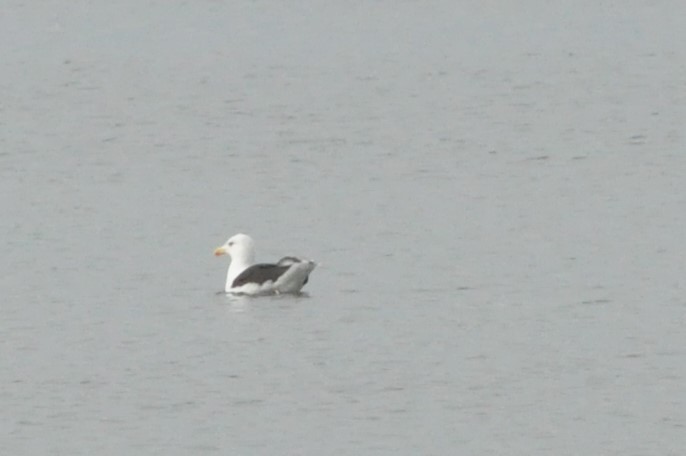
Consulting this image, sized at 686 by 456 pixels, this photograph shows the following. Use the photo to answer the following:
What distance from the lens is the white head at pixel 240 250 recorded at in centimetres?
2591

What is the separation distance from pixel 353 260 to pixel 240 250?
5.31ft

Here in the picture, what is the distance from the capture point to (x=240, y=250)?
25969 millimetres

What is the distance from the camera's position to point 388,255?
27.0 m

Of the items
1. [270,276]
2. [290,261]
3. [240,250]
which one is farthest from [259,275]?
[240,250]

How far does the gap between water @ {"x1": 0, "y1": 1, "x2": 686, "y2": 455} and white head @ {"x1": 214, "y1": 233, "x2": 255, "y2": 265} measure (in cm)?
42

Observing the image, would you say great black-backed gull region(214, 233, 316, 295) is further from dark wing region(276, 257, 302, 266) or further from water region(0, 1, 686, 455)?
water region(0, 1, 686, 455)

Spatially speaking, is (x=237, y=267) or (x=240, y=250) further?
(x=240, y=250)

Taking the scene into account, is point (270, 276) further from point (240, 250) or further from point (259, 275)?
point (240, 250)

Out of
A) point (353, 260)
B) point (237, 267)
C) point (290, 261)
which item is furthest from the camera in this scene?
point (353, 260)

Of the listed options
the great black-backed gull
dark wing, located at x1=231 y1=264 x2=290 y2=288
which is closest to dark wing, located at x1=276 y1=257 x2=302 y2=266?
the great black-backed gull

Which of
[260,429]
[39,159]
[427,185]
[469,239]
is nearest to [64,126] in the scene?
[39,159]

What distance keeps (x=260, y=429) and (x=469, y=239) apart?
1028cm

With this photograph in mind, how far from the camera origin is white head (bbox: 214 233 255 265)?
2591 centimetres

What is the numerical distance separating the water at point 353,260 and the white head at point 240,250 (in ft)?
1.39
